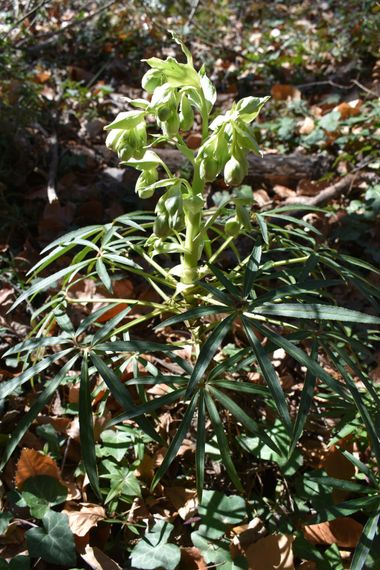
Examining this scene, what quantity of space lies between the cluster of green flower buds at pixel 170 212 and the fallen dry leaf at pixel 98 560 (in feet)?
2.51

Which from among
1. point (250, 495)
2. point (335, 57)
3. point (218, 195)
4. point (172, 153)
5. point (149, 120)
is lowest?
point (250, 495)

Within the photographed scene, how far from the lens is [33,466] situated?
1.39m

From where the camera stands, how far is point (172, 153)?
2.55m

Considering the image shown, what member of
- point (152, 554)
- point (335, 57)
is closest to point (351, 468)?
point (152, 554)

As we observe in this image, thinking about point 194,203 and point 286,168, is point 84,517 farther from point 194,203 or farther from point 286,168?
point 286,168

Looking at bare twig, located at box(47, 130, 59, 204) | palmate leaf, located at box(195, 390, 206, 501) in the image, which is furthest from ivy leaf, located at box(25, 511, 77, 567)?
bare twig, located at box(47, 130, 59, 204)

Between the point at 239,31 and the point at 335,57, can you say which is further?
the point at 239,31

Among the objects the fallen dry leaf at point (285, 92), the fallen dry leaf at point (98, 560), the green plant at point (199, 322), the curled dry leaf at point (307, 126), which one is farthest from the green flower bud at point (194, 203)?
the fallen dry leaf at point (285, 92)

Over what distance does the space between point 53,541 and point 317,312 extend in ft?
2.65

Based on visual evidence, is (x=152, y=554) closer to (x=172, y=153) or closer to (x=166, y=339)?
(x=166, y=339)

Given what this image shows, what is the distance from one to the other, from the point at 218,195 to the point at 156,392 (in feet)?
3.66

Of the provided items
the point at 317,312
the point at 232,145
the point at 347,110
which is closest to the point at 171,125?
the point at 232,145

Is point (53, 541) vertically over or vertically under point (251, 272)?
under

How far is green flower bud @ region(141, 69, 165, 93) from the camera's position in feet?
3.80
